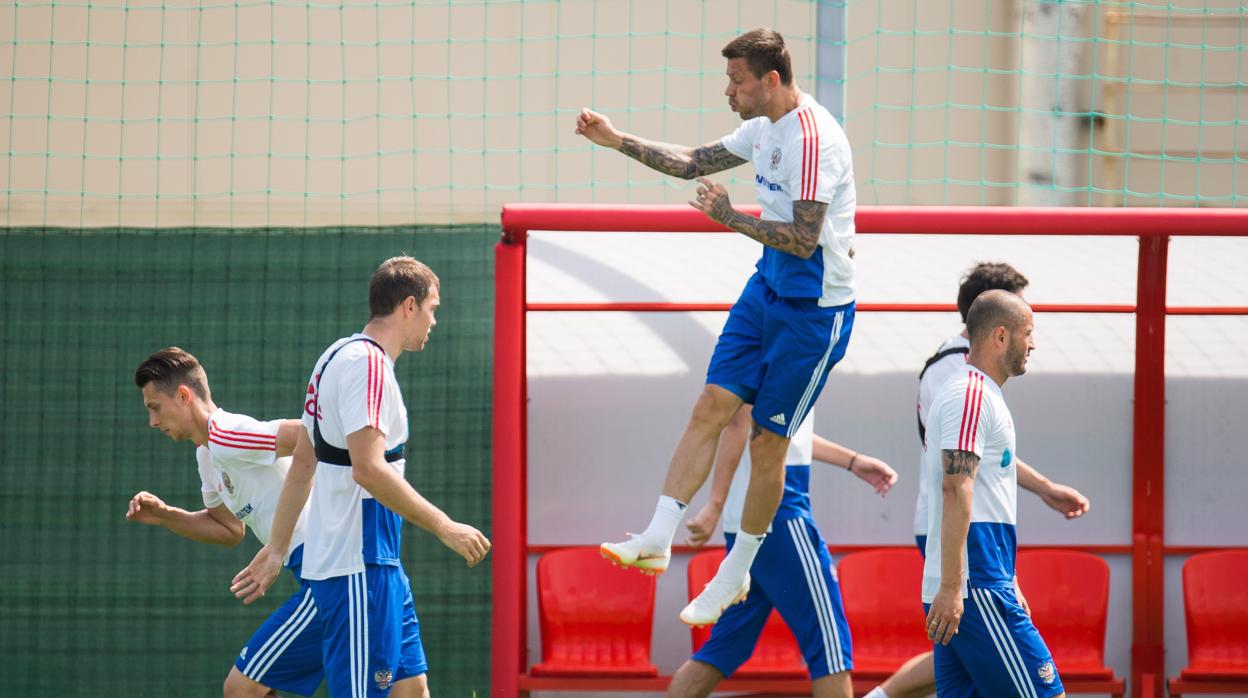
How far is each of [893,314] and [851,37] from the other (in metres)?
2.57

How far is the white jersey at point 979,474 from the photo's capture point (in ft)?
14.1

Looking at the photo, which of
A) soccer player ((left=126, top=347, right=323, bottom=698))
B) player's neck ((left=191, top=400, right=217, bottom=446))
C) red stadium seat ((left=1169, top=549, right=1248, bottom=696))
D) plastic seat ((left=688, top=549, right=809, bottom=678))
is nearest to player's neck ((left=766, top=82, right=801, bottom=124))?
soccer player ((left=126, top=347, right=323, bottom=698))

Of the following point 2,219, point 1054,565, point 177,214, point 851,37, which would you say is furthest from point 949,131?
point 2,219

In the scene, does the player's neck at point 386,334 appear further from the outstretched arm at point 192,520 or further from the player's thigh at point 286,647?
the outstretched arm at point 192,520

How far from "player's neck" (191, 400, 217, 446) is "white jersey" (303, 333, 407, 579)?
0.76 meters

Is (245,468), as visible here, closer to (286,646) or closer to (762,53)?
(286,646)

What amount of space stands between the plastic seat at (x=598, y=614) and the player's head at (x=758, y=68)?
2.63 m

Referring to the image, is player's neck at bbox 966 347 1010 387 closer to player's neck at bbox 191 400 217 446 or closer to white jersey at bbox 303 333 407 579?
white jersey at bbox 303 333 407 579

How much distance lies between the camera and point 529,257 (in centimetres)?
674

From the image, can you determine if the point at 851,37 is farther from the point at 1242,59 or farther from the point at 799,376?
the point at 799,376

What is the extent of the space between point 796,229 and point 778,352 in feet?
1.35

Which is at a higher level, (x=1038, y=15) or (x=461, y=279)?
(x=1038, y=15)

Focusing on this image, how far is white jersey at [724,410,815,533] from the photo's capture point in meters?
5.43

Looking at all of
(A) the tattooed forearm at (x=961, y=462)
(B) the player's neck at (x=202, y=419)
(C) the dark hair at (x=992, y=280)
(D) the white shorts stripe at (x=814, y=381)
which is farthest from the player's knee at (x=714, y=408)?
(B) the player's neck at (x=202, y=419)
